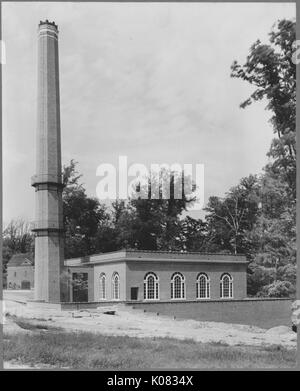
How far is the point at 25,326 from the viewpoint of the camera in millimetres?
20969

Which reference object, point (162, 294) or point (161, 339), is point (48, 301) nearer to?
point (162, 294)

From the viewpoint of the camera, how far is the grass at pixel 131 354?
51.5 feet

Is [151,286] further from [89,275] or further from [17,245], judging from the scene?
[17,245]

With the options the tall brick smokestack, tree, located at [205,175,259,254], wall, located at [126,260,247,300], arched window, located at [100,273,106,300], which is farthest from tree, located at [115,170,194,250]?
the tall brick smokestack

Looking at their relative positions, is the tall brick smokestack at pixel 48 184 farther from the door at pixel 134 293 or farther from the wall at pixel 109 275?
the door at pixel 134 293

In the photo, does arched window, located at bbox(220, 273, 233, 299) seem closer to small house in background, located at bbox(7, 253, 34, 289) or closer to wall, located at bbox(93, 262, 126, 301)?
wall, located at bbox(93, 262, 126, 301)

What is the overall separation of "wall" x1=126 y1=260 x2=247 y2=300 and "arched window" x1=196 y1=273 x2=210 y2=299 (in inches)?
11.3

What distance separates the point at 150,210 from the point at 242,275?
8.51 metres

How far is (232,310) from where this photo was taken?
120ft

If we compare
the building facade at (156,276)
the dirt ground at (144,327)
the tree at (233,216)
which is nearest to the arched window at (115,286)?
the building facade at (156,276)

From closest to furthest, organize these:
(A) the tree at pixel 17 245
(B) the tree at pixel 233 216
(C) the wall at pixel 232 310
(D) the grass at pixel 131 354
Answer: (D) the grass at pixel 131 354, (B) the tree at pixel 233 216, (C) the wall at pixel 232 310, (A) the tree at pixel 17 245

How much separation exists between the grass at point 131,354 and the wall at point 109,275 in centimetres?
1660

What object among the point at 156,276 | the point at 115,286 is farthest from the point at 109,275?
the point at 156,276
